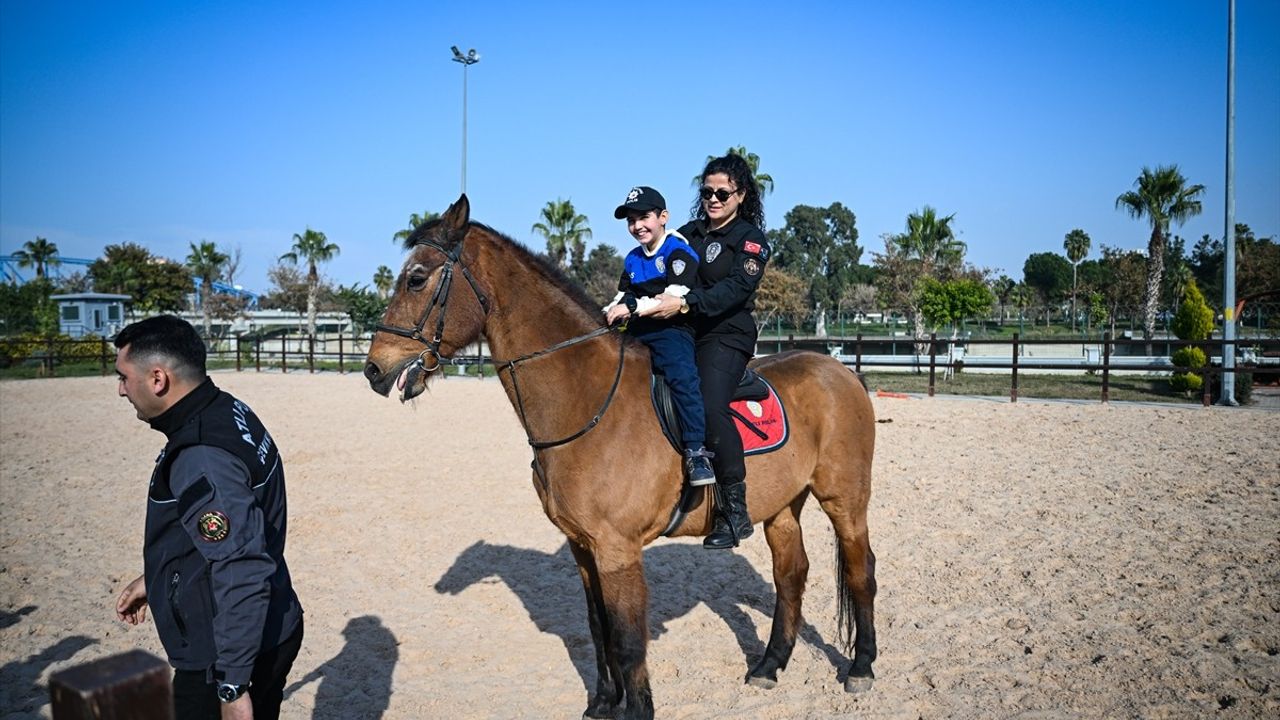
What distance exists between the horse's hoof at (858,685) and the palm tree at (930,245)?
46.6 metres

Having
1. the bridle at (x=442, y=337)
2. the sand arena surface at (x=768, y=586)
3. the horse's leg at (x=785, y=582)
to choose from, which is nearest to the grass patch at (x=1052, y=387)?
the sand arena surface at (x=768, y=586)

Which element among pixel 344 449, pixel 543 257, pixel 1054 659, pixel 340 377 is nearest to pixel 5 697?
pixel 543 257

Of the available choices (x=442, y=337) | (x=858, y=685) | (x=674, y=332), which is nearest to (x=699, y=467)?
(x=674, y=332)

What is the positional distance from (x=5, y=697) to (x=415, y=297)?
3605 millimetres

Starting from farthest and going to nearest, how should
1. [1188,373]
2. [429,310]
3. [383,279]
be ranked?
1. [383,279]
2. [1188,373]
3. [429,310]

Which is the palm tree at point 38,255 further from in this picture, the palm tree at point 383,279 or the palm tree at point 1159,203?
the palm tree at point 1159,203

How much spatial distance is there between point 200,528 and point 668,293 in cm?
230

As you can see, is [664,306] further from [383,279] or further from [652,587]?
[383,279]

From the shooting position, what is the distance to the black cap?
12.6 ft

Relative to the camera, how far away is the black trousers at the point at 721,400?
4047mm

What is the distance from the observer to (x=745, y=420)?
173 inches

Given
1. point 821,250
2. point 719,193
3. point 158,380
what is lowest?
point 158,380

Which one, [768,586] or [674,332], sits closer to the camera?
[674,332]

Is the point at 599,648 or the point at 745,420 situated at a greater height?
the point at 745,420
